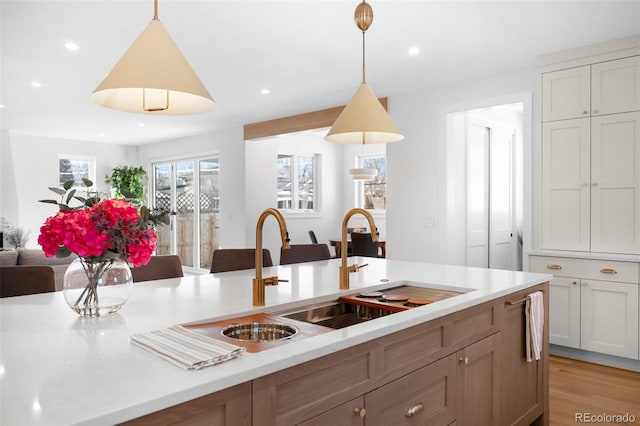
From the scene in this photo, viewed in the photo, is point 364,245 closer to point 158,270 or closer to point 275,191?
point 275,191

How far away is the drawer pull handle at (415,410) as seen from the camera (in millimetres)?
1591

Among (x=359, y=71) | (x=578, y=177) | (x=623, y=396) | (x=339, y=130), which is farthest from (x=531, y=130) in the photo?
(x=339, y=130)

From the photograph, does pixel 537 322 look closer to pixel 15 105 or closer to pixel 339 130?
pixel 339 130

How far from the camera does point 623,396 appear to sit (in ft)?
10.2

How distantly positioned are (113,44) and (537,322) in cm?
363

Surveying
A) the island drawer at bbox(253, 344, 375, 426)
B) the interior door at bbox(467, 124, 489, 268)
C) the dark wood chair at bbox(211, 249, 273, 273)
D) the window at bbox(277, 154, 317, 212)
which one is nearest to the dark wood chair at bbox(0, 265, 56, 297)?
the dark wood chair at bbox(211, 249, 273, 273)

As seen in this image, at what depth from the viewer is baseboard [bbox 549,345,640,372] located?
3576 mm

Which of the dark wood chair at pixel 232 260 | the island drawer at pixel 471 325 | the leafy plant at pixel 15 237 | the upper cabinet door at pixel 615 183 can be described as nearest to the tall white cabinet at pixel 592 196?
the upper cabinet door at pixel 615 183

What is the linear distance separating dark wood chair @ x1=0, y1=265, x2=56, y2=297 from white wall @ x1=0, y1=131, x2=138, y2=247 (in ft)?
21.7

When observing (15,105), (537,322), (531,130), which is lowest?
(537,322)

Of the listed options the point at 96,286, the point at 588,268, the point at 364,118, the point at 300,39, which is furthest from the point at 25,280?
the point at 588,268

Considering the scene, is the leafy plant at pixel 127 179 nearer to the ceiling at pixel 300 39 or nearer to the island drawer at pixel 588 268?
the ceiling at pixel 300 39

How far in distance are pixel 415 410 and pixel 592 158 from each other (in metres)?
3.12

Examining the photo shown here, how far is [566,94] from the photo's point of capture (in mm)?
3938
